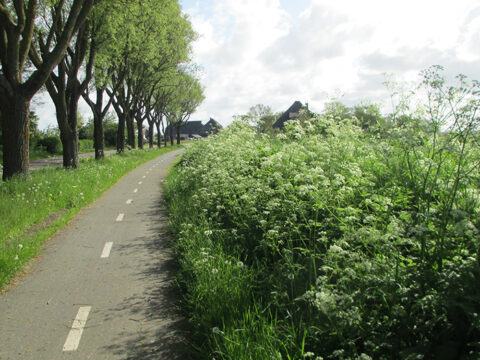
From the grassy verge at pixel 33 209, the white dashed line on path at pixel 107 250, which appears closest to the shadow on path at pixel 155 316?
the white dashed line on path at pixel 107 250

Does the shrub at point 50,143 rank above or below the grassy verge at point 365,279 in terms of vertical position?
above

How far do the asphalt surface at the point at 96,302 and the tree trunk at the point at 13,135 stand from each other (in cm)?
457

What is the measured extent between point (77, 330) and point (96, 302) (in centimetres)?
71

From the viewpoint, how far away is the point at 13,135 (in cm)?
1141

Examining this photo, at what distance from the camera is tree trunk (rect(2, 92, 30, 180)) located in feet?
37.3

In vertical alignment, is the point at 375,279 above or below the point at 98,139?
below

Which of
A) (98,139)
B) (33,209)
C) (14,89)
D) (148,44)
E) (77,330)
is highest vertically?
(148,44)

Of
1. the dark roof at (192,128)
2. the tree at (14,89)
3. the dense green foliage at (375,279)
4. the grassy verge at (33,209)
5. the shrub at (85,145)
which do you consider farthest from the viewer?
the dark roof at (192,128)

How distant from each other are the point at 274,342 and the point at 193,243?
10.6ft

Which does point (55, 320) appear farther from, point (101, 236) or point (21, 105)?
point (21, 105)

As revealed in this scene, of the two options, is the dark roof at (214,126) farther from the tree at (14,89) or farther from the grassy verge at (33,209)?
the tree at (14,89)

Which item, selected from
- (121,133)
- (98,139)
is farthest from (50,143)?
(98,139)

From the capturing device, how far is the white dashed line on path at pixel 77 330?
387 centimetres

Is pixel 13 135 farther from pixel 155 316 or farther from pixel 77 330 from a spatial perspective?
pixel 155 316
